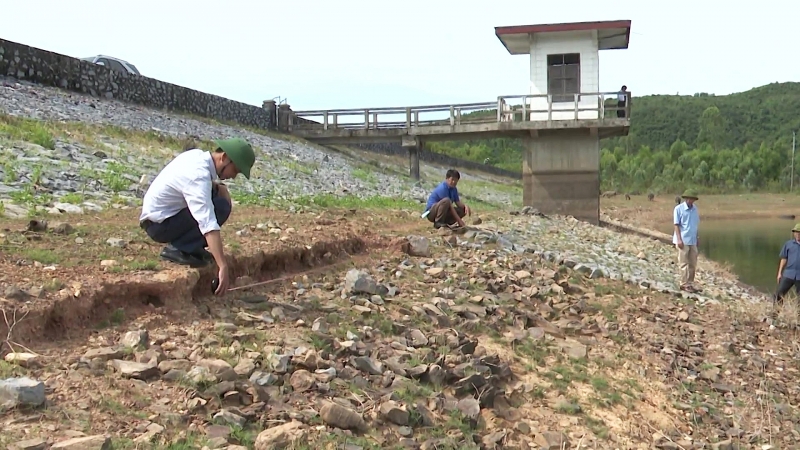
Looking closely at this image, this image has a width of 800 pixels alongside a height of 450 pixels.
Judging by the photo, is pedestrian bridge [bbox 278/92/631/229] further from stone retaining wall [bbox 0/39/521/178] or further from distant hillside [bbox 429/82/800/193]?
stone retaining wall [bbox 0/39/521/178]

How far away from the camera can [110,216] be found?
8.82m

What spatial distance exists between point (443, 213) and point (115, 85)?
547 inches

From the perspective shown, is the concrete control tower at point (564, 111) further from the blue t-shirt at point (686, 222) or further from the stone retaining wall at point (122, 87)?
the stone retaining wall at point (122, 87)

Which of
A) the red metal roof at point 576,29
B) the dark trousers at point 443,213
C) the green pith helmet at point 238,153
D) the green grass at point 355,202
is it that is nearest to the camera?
the green pith helmet at point 238,153

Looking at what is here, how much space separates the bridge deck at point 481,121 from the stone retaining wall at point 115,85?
2.29 m

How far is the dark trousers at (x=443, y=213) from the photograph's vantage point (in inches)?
427

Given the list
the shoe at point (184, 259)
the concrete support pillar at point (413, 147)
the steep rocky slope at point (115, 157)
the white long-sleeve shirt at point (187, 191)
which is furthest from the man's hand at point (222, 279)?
the concrete support pillar at point (413, 147)

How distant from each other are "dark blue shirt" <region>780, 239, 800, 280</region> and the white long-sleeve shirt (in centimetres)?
826

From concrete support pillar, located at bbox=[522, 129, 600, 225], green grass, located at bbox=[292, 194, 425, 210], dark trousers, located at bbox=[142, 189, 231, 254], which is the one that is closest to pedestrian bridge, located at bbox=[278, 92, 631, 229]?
concrete support pillar, located at bbox=[522, 129, 600, 225]

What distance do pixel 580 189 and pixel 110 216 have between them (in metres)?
15.1

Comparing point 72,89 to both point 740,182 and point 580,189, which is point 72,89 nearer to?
point 580,189

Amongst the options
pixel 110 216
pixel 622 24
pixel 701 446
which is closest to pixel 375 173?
pixel 622 24

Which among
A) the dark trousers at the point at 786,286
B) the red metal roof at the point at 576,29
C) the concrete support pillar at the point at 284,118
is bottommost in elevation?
the dark trousers at the point at 786,286

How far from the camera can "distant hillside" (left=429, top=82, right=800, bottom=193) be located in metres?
60.8
